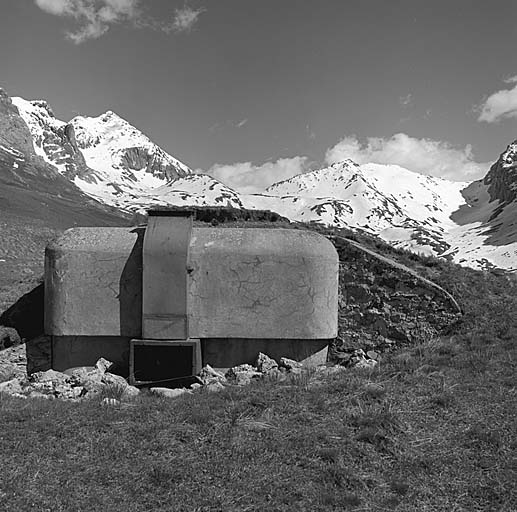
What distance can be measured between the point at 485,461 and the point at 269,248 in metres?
6.82

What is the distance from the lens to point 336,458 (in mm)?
6523

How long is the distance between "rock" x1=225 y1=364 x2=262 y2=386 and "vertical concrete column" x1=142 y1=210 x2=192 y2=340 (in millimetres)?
1318

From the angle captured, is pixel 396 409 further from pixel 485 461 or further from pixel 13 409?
pixel 13 409

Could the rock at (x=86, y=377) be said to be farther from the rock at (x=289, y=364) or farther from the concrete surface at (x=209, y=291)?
the rock at (x=289, y=364)

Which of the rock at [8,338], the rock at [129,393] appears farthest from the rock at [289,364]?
the rock at [8,338]

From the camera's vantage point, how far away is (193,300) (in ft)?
38.3

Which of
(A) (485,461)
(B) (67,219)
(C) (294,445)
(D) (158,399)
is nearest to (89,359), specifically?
(D) (158,399)

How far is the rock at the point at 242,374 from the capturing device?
1029 centimetres

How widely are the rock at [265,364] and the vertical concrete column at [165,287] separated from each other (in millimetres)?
1793

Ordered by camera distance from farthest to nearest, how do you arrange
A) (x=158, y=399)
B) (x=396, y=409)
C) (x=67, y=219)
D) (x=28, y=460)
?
(x=67, y=219) < (x=158, y=399) < (x=396, y=409) < (x=28, y=460)

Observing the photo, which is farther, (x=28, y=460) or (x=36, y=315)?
(x=36, y=315)

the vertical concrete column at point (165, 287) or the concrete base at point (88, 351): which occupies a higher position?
the vertical concrete column at point (165, 287)

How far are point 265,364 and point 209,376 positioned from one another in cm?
132

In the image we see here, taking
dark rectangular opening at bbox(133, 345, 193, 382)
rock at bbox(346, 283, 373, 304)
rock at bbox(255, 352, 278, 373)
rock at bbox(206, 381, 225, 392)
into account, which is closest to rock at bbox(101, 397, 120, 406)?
rock at bbox(206, 381, 225, 392)
